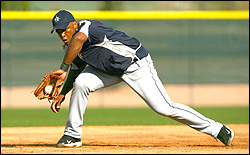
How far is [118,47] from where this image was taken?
4191mm

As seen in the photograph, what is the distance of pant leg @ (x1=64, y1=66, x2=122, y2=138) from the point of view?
13.7 ft

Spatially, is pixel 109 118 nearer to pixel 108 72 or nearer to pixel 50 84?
pixel 50 84

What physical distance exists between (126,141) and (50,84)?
1.11 meters

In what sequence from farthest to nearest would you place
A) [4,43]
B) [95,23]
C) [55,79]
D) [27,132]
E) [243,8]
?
[243,8], [4,43], [27,132], [55,79], [95,23]

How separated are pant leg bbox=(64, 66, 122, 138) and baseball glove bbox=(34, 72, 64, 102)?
0.23 m

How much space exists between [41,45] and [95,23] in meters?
6.99

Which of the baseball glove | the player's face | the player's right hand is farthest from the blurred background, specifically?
the player's face

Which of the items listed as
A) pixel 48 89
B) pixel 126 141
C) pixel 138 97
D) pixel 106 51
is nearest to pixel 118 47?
pixel 106 51

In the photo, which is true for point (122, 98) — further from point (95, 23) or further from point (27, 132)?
point (95, 23)

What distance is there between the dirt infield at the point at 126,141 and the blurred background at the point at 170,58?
4.04 meters

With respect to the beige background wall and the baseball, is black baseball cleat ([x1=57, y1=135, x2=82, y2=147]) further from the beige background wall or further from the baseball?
the beige background wall

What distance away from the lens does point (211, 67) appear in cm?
1120

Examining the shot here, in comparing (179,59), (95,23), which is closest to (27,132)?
(95,23)

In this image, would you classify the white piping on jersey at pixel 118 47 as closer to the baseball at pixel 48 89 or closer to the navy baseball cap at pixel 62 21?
the navy baseball cap at pixel 62 21
